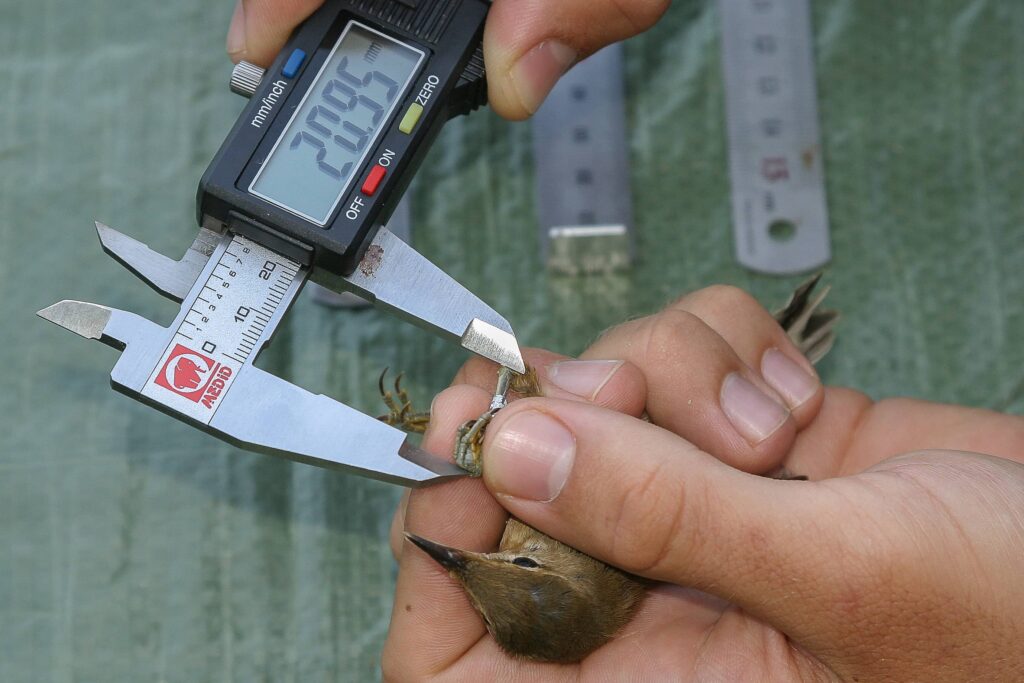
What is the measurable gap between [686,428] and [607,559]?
0.73 m

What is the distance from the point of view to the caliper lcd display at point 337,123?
2.54 metres

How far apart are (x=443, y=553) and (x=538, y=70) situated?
132cm

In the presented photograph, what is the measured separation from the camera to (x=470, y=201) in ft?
13.5

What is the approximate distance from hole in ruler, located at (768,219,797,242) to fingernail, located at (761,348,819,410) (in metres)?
0.98

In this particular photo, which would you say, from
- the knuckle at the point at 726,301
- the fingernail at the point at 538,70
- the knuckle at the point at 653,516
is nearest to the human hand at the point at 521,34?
the fingernail at the point at 538,70

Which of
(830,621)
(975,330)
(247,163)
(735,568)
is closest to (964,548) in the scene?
(830,621)

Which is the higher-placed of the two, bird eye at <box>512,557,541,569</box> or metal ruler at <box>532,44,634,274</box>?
metal ruler at <box>532,44,634,274</box>

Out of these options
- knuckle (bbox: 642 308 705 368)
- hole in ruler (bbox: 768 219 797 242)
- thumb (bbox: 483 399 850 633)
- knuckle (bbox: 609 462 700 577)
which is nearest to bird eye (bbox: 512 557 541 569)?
thumb (bbox: 483 399 850 633)

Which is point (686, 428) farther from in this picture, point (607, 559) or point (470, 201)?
point (470, 201)

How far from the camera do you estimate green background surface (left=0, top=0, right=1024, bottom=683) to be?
3.65 metres

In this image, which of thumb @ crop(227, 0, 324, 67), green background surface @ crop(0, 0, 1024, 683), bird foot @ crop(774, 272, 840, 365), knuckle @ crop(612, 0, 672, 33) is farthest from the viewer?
green background surface @ crop(0, 0, 1024, 683)

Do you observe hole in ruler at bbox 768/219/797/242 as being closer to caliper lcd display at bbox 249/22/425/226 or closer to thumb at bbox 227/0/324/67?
caliper lcd display at bbox 249/22/425/226

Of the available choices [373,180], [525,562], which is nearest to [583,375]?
[525,562]

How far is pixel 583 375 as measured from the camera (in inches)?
113
